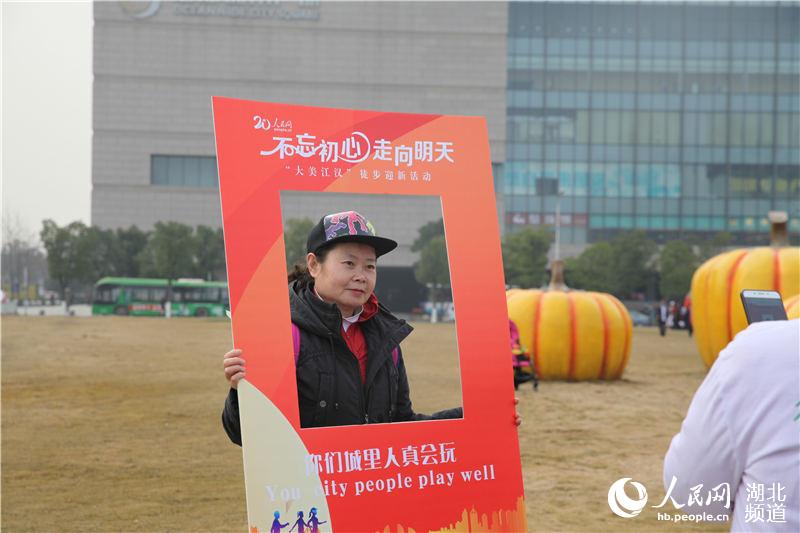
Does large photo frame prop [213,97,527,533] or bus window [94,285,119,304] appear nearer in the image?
large photo frame prop [213,97,527,533]

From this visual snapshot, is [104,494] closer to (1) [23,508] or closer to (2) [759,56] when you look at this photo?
(1) [23,508]

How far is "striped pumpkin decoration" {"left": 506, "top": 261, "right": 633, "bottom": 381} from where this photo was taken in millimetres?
13750

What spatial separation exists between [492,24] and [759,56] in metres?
19.9

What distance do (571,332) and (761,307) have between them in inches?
461

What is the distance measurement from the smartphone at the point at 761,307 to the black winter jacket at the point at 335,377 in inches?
42.9

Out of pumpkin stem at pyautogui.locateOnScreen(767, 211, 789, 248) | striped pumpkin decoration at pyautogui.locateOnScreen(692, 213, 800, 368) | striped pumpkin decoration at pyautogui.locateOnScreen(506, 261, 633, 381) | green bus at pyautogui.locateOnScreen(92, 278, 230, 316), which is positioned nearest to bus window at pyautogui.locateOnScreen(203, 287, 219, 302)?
green bus at pyautogui.locateOnScreen(92, 278, 230, 316)

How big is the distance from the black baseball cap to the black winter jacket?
0.18 metres

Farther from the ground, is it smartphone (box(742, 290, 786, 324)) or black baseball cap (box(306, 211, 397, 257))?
black baseball cap (box(306, 211, 397, 257))

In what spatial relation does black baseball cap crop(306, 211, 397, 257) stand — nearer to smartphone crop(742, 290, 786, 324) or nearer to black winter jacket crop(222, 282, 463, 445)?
black winter jacket crop(222, 282, 463, 445)

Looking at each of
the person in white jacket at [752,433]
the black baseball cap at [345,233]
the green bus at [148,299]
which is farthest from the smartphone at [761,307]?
the green bus at [148,299]

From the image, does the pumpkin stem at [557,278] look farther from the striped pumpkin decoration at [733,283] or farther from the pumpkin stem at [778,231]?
the pumpkin stem at [778,231]

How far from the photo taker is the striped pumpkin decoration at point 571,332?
45.1 feet

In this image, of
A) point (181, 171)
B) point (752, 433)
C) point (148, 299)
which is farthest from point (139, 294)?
point (752, 433)

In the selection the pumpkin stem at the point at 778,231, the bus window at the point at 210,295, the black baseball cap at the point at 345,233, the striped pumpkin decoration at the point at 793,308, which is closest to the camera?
the black baseball cap at the point at 345,233
